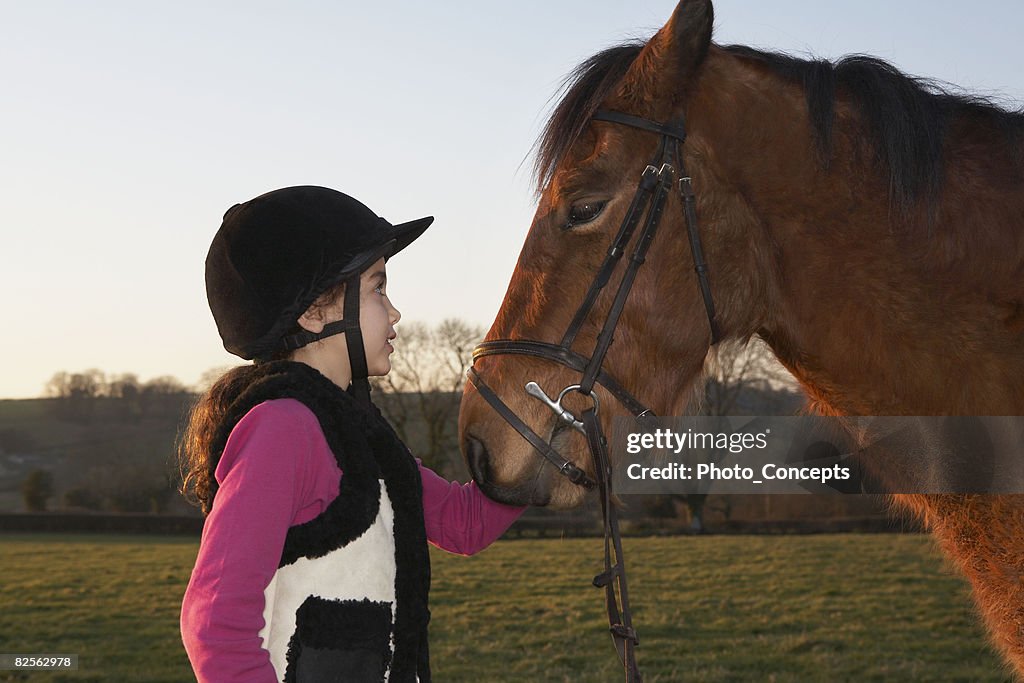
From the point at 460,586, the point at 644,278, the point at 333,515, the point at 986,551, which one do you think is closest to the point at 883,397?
the point at 986,551

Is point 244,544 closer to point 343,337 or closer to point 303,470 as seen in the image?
point 303,470

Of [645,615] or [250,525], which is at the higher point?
[250,525]

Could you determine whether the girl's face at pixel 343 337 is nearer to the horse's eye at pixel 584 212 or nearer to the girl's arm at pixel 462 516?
the girl's arm at pixel 462 516

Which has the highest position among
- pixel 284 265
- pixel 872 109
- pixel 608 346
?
pixel 872 109

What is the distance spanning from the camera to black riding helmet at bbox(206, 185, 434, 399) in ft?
7.04

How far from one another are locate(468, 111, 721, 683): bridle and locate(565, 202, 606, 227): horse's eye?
9 centimetres

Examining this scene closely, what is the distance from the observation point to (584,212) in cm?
238

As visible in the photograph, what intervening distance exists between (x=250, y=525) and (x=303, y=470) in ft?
0.63

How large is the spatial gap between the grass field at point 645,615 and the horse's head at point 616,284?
14.2ft

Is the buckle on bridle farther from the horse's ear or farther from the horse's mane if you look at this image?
the horse's ear

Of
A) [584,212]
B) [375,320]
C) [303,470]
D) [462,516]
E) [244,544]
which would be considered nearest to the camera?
[244,544]

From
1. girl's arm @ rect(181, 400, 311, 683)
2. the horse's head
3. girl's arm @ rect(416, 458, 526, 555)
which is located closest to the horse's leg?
the horse's head

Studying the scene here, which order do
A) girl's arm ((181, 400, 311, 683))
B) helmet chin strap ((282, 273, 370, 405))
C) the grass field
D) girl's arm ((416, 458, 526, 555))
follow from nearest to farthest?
1. girl's arm ((181, 400, 311, 683))
2. helmet chin strap ((282, 273, 370, 405))
3. girl's arm ((416, 458, 526, 555))
4. the grass field

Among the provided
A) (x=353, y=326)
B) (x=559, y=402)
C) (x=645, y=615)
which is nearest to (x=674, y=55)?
(x=559, y=402)
